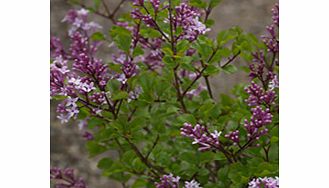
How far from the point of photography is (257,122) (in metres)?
0.84

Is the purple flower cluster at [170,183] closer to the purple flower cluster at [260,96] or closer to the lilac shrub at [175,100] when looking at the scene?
the lilac shrub at [175,100]

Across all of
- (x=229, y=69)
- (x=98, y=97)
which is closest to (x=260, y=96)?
(x=229, y=69)

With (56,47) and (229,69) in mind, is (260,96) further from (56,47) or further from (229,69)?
(56,47)

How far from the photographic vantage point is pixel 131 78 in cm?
94

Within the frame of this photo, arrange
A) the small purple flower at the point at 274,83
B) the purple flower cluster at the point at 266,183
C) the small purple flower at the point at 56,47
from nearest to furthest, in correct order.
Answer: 1. the purple flower cluster at the point at 266,183
2. the small purple flower at the point at 274,83
3. the small purple flower at the point at 56,47

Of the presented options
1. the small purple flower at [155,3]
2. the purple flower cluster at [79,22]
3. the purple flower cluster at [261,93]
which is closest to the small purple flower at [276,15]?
the purple flower cluster at [261,93]

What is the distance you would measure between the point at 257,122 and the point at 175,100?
0.21 m

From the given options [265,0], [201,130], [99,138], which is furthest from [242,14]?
[201,130]

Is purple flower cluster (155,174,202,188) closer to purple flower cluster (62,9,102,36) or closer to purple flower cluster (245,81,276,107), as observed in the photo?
purple flower cluster (245,81,276,107)

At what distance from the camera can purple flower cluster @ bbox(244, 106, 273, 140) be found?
2.74 ft

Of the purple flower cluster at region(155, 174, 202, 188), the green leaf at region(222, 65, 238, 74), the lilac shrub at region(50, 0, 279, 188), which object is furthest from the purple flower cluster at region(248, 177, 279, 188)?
the green leaf at region(222, 65, 238, 74)

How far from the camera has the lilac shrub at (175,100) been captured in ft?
2.78
